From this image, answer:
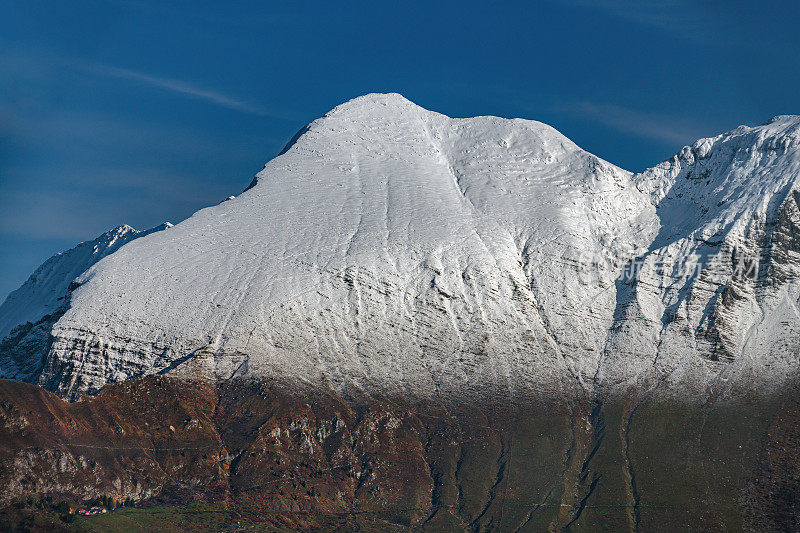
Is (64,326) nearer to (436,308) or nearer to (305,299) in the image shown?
(305,299)

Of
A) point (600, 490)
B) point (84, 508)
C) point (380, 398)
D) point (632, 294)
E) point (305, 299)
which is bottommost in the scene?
point (84, 508)

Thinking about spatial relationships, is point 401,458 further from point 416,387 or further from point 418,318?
point 418,318

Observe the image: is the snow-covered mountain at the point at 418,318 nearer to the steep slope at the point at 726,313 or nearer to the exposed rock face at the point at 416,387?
the steep slope at the point at 726,313

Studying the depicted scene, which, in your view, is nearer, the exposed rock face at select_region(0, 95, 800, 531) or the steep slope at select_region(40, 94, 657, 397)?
the exposed rock face at select_region(0, 95, 800, 531)

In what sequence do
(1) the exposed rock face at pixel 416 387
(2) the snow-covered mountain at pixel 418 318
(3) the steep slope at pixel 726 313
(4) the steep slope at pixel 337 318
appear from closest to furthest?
(1) the exposed rock face at pixel 416 387
(4) the steep slope at pixel 337 318
(2) the snow-covered mountain at pixel 418 318
(3) the steep slope at pixel 726 313

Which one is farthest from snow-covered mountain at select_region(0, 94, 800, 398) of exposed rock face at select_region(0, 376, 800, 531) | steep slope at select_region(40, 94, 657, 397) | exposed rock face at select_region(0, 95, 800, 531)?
exposed rock face at select_region(0, 376, 800, 531)

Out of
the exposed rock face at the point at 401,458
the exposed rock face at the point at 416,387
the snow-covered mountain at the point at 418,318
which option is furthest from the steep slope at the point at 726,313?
the exposed rock face at the point at 401,458

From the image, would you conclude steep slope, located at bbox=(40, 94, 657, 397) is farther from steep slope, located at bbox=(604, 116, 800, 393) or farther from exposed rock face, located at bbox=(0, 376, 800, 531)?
steep slope, located at bbox=(604, 116, 800, 393)

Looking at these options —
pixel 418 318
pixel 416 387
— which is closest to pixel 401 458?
pixel 416 387

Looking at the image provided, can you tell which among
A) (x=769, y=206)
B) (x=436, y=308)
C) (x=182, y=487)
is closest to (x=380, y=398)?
(x=436, y=308)

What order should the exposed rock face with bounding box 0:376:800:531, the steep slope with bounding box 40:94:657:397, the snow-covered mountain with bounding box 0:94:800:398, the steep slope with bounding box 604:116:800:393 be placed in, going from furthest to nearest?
the steep slope with bounding box 604:116:800:393 < the snow-covered mountain with bounding box 0:94:800:398 < the steep slope with bounding box 40:94:657:397 < the exposed rock face with bounding box 0:376:800:531

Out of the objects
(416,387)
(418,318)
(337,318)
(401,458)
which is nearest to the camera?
(401,458)
